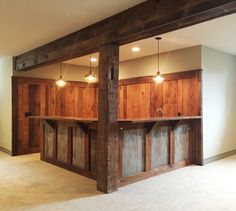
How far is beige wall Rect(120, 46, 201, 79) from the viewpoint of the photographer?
5273 mm

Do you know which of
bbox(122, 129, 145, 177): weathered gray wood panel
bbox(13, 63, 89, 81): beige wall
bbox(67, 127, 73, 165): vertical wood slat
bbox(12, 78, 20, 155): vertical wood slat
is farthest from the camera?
bbox(13, 63, 89, 81): beige wall

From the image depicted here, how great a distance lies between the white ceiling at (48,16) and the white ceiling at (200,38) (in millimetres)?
1588

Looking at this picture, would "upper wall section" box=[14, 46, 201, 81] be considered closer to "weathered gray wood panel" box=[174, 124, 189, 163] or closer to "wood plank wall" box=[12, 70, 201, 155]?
"wood plank wall" box=[12, 70, 201, 155]

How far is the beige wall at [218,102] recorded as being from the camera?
5293mm

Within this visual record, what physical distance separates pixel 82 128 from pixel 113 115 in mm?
1019

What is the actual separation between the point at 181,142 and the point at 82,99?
3.69 m

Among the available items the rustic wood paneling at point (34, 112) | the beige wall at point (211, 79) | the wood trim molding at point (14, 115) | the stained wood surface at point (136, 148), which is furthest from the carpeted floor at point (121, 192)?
the rustic wood paneling at point (34, 112)

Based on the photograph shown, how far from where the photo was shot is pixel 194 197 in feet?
10.8

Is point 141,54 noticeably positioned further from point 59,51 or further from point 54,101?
point 54,101

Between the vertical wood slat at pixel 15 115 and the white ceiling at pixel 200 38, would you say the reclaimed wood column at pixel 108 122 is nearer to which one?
the white ceiling at pixel 200 38

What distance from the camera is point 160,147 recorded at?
455 centimetres

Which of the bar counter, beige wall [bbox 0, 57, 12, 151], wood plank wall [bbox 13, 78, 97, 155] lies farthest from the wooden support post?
beige wall [bbox 0, 57, 12, 151]

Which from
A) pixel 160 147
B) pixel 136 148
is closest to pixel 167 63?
pixel 160 147

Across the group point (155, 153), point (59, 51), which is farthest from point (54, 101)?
point (155, 153)
